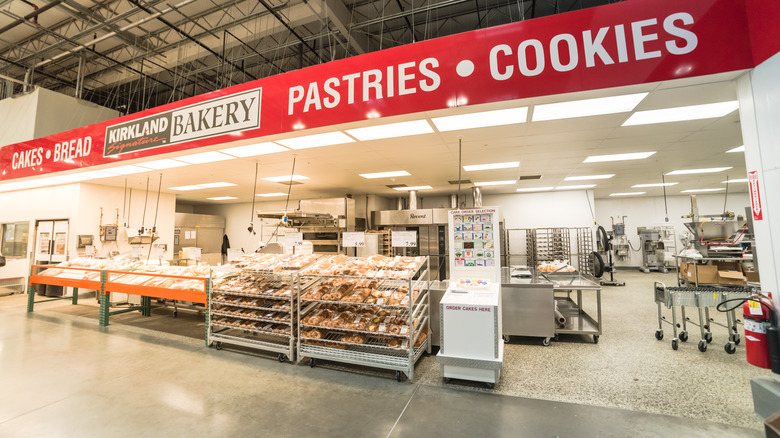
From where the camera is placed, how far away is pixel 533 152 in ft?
17.1

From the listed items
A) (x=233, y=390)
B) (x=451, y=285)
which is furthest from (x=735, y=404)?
(x=233, y=390)

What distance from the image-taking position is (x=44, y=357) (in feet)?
13.1

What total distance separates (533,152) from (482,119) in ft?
6.69

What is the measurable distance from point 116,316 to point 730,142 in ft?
38.6

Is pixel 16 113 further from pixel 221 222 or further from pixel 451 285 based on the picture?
pixel 451 285

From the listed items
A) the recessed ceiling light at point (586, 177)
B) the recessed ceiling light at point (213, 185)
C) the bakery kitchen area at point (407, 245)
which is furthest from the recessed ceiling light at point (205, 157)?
the recessed ceiling light at point (586, 177)

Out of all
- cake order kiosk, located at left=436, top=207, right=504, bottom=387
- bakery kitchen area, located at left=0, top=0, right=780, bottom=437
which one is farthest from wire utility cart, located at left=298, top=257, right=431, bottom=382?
cake order kiosk, located at left=436, top=207, right=504, bottom=387

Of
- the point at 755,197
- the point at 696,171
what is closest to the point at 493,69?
the point at 755,197

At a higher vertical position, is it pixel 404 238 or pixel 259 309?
pixel 404 238

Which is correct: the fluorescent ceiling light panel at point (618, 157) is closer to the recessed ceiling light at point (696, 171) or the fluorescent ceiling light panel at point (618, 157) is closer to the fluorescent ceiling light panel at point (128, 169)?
the recessed ceiling light at point (696, 171)

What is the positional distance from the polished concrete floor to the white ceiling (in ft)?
9.83

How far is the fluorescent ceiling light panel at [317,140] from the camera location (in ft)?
13.9

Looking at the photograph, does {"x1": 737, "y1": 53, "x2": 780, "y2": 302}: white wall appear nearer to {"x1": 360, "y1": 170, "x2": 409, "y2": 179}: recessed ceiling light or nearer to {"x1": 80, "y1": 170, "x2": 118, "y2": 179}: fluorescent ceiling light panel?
{"x1": 360, "y1": 170, "x2": 409, "y2": 179}: recessed ceiling light

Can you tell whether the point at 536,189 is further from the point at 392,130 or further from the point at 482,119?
the point at 392,130
